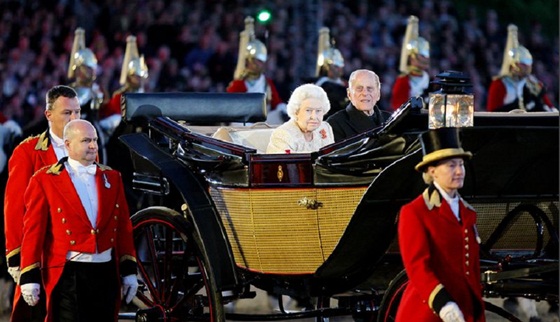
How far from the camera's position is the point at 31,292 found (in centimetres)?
793

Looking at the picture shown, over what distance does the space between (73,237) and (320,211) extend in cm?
117

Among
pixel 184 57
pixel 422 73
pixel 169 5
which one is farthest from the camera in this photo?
pixel 169 5

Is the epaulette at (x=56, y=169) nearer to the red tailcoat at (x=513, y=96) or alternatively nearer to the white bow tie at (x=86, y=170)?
the white bow tie at (x=86, y=170)

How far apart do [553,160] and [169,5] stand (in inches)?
584

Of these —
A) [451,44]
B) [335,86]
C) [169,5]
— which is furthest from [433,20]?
[335,86]

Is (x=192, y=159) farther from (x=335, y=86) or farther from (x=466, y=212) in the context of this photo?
(x=335, y=86)

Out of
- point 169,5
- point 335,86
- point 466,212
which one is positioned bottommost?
point 466,212

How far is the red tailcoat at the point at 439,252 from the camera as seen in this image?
6.70 m

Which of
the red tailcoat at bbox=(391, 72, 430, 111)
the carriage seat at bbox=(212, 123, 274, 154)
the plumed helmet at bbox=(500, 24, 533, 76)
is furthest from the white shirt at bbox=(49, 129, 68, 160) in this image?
the plumed helmet at bbox=(500, 24, 533, 76)

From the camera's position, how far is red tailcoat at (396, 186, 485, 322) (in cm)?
670

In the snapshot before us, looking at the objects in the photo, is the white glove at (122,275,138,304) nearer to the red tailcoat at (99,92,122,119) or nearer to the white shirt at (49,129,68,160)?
the white shirt at (49,129,68,160)

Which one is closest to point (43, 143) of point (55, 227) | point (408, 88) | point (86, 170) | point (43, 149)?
point (43, 149)

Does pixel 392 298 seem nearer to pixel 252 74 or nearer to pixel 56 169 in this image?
pixel 56 169

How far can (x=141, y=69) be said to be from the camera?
1560 cm
